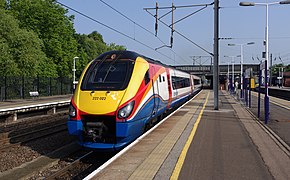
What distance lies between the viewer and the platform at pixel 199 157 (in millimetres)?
6668

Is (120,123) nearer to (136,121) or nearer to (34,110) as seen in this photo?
(136,121)

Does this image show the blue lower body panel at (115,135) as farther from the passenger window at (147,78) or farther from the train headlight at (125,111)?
the passenger window at (147,78)

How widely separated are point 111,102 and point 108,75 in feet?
4.38

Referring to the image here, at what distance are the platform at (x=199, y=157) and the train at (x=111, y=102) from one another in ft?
2.02

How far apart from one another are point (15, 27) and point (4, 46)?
4.31 metres

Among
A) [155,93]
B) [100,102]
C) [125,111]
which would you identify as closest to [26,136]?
[155,93]

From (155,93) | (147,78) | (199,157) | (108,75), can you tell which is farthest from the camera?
(155,93)

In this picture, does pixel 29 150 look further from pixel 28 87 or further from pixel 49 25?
pixel 49 25

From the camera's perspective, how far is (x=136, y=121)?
9531mm

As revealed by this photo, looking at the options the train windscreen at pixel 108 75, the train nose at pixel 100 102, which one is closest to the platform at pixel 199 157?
the train nose at pixel 100 102

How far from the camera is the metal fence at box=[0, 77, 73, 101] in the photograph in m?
35.5

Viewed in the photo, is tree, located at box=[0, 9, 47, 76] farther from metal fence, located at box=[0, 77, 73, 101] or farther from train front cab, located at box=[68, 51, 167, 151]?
train front cab, located at box=[68, 51, 167, 151]

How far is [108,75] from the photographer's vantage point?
10141 millimetres

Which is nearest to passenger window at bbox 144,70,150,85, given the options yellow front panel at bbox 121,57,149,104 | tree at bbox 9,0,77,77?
yellow front panel at bbox 121,57,149,104
